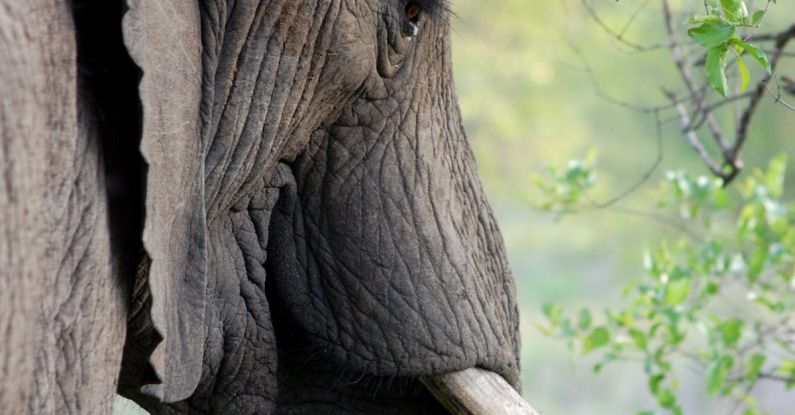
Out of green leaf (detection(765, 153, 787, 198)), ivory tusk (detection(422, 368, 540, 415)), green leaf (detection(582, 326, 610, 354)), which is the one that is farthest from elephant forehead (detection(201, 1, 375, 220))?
green leaf (detection(765, 153, 787, 198))

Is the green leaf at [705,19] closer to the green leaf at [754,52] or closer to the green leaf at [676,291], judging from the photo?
the green leaf at [754,52]

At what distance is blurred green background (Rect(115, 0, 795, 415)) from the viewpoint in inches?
481

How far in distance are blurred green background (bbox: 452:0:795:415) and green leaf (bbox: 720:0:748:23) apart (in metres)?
8.74

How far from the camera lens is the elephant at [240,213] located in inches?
57.2

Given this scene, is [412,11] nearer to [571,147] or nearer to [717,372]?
[717,372]

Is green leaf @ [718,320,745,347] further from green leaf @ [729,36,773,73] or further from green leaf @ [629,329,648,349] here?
green leaf @ [729,36,773,73]

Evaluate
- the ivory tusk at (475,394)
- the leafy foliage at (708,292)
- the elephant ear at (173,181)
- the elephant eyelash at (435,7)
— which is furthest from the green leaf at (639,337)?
the elephant ear at (173,181)

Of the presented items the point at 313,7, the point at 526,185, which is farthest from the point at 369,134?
the point at 526,185

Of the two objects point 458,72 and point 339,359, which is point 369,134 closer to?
point 339,359

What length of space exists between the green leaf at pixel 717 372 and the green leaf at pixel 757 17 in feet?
5.11

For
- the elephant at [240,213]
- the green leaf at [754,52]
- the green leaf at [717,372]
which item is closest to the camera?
the elephant at [240,213]

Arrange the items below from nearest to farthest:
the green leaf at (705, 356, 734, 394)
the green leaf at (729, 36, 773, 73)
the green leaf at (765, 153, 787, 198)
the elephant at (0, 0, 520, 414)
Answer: the elephant at (0, 0, 520, 414), the green leaf at (729, 36, 773, 73), the green leaf at (705, 356, 734, 394), the green leaf at (765, 153, 787, 198)

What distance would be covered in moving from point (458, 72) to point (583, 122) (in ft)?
9.69

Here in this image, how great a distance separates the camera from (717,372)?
339 centimetres
